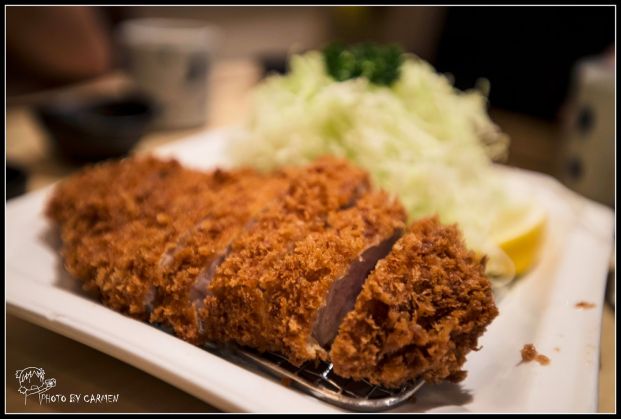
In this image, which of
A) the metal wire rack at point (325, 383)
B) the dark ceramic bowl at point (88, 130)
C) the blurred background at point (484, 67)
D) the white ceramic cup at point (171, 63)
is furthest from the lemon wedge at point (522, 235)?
the white ceramic cup at point (171, 63)

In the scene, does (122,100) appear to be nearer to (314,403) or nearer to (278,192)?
(278,192)

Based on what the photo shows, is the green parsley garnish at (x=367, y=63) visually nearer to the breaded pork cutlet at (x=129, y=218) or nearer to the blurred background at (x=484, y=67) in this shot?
the breaded pork cutlet at (x=129, y=218)

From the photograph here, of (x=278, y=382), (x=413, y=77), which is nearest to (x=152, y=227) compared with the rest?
(x=278, y=382)

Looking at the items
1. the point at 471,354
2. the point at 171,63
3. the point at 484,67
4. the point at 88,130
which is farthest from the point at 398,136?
the point at 484,67

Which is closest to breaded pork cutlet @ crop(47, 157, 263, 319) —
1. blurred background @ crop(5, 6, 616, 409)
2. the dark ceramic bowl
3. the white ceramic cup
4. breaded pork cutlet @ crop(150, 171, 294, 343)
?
breaded pork cutlet @ crop(150, 171, 294, 343)

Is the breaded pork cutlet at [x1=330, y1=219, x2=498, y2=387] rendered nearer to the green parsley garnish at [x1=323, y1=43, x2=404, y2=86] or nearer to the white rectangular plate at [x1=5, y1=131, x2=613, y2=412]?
the white rectangular plate at [x1=5, y1=131, x2=613, y2=412]

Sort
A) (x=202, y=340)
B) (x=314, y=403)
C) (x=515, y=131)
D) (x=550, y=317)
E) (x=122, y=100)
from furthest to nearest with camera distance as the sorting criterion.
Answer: (x=515, y=131), (x=122, y=100), (x=550, y=317), (x=202, y=340), (x=314, y=403)
